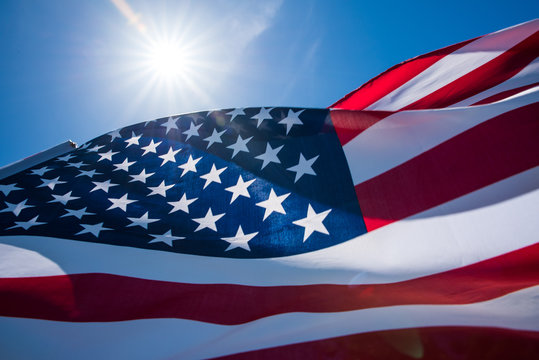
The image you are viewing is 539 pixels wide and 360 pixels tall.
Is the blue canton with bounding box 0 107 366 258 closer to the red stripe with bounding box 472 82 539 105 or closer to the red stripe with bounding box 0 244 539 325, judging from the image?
the red stripe with bounding box 0 244 539 325

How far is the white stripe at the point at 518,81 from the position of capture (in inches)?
92.0

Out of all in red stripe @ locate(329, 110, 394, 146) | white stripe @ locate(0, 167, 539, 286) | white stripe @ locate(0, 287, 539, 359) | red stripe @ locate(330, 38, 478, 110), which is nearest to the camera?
white stripe @ locate(0, 287, 539, 359)

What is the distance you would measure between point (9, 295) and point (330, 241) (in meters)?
2.33

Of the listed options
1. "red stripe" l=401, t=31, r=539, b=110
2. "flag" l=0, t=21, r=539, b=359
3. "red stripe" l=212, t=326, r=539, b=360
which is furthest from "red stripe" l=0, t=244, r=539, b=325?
"red stripe" l=401, t=31, r=539, b=110

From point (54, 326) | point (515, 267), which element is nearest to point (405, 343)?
point (515, 267)

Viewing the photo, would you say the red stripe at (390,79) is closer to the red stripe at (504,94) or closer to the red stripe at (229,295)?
the red stripe at (504,94)

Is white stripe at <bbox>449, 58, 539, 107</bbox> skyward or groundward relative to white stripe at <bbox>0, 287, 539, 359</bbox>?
skyward

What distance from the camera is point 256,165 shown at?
3104mm

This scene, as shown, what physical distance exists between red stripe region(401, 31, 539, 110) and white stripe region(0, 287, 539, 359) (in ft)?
6.52

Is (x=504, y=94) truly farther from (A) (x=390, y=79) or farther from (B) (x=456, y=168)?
(A) (x=390, y=79)

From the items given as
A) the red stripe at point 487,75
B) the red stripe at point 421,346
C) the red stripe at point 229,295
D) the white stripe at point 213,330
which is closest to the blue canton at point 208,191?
the red stripe at point 229,295

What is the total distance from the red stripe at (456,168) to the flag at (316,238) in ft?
0.04

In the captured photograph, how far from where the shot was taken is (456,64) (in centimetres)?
285

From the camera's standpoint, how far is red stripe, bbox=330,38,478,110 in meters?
3.09
